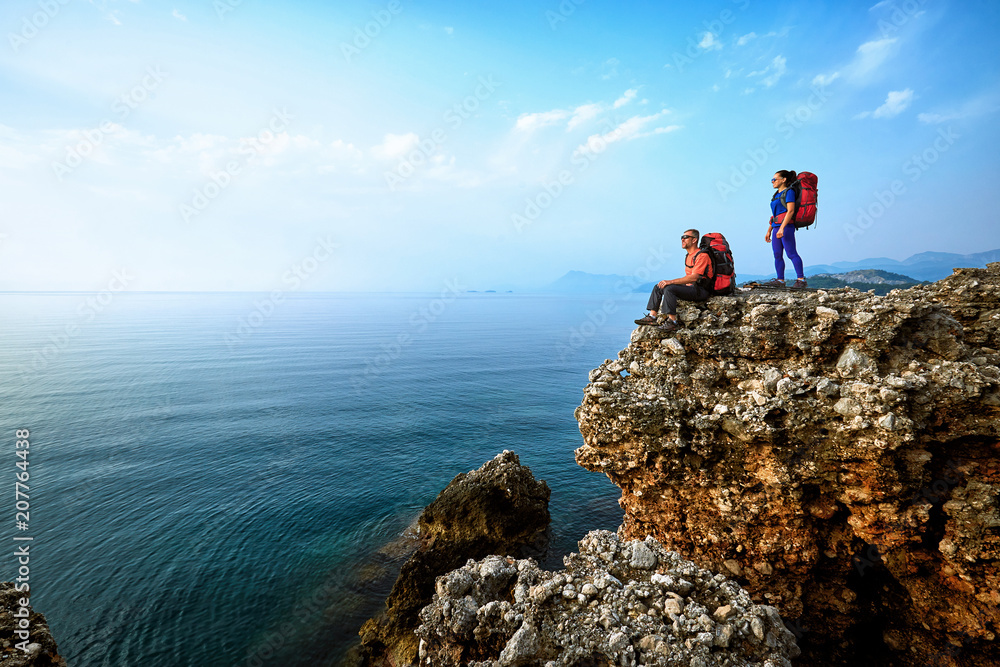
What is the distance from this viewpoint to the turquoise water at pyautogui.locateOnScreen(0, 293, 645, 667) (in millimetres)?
17188

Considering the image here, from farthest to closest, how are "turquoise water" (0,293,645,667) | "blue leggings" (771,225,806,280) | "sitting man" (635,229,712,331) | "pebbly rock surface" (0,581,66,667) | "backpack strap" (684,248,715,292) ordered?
"turquoise water" (0,293,645,667), "blue leggings" (771,225,806,280), "backpack strap" (684,248,715,292), "sitting man" (635,229,712,331), "pebbly rock surface" (0,581,66,667)

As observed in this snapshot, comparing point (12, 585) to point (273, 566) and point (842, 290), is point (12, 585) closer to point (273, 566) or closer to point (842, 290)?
point (273, 566)

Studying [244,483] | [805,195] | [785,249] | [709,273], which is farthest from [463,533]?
[805,195]

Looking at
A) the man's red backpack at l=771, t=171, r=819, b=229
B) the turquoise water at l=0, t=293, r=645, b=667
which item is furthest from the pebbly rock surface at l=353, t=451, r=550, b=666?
the man's red backpack at l=771, t=171, r=819, b=229

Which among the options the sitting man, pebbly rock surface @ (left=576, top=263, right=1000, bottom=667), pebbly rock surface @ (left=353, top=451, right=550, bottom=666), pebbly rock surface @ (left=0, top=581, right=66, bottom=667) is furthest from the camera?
pebbly rock surface @ (left=353, top=451, right=550, bottom=666)

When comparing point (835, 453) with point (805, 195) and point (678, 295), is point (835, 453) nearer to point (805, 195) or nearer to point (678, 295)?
point (678, 295)

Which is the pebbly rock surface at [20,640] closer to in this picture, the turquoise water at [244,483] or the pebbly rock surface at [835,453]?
the turquoise water at [244,483]

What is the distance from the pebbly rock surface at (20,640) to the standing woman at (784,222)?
21448mm

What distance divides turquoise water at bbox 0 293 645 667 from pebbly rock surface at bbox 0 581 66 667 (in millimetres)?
10245

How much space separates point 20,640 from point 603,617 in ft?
37.9

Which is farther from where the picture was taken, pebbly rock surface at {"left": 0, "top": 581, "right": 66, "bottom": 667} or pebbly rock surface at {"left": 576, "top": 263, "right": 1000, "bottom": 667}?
pebbly rock surface at {"left": 576, "top": 263, "right": 1000, "bottom": 667}

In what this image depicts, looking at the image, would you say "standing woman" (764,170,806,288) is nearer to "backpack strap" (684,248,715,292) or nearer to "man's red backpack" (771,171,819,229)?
"man's red backpack" (771,171,819,229)

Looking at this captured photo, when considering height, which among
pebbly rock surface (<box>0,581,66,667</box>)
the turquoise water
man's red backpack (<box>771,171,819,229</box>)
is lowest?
the turquoise water

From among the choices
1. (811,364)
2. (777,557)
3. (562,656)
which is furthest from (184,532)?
(811,364)
